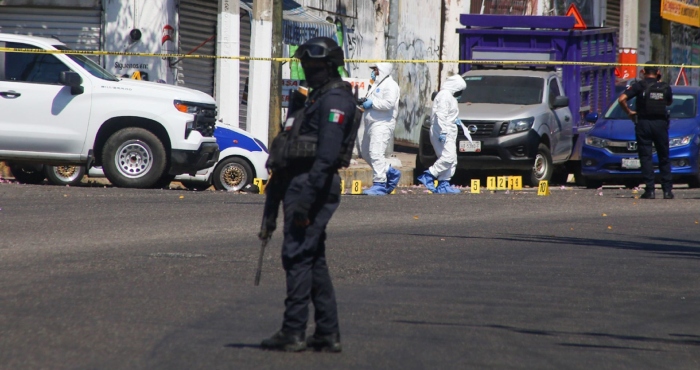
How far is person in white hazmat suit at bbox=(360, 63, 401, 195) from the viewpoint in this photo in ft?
55.7

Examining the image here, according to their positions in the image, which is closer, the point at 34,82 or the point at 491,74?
the point at 34,82

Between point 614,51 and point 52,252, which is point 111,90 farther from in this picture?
point 614,51

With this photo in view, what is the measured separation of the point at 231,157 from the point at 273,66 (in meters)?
3.06

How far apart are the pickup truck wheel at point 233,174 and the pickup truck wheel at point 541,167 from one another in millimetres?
5294

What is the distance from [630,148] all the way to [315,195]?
46.9 ft

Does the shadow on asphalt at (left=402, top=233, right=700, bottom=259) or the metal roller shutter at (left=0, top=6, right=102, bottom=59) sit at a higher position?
the metal roller shutter at (left=0, top=6, right=102, bottom=59)

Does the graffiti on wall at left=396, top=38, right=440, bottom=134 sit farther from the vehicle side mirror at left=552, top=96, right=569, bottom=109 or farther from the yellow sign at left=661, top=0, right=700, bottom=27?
the yellow sign at left=661, top=0, right=700, bottom=27

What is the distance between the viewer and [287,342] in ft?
20.6

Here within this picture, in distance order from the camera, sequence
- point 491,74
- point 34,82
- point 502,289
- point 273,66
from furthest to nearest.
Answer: point 491,74
point 273,66
point 34,82
point 502,289

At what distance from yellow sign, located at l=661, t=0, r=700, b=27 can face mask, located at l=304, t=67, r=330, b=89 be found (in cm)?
3865

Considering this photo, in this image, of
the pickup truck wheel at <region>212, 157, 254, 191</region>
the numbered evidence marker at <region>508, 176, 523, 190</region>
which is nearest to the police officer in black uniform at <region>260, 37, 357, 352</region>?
the pickup truck wheel at <region>212, 157, 254, 191</region>

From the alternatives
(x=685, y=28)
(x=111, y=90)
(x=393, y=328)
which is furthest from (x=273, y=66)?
(x=685, y=28)

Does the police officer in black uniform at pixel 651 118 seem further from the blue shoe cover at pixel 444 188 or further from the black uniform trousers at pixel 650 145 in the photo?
the blue shoe cover at pixel 444 188

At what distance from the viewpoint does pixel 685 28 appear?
5084cm
